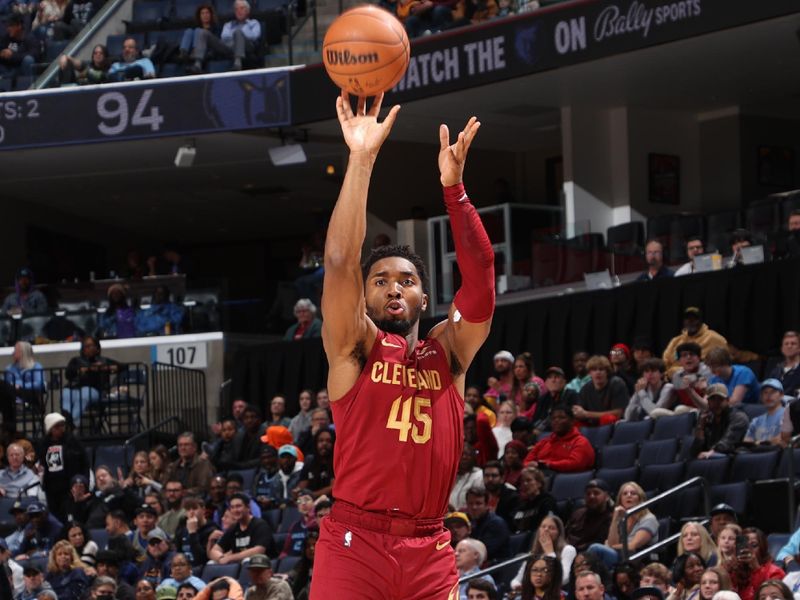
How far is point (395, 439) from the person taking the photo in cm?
571

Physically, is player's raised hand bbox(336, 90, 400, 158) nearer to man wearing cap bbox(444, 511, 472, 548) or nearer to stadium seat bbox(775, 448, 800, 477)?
man wearing cap bbox(444, 511, 472, 548)

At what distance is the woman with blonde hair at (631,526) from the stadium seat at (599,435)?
191 cm

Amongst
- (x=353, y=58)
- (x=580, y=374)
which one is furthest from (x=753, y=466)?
(x=353, y=58)

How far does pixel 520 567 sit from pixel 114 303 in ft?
38.1

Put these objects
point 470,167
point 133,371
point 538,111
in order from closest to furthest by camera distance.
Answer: point 133,371
point 538,111
point 470,167

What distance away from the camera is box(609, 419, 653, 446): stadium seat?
45.4 feet

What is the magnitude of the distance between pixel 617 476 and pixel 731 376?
1.40m

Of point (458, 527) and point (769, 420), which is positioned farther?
point (769, 420)

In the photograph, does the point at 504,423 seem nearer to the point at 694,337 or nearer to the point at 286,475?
the point at 694,337

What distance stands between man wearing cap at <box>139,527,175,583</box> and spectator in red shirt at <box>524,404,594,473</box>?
3.15 m

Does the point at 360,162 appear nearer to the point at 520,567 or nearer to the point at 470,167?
Answer: the point at 520,567

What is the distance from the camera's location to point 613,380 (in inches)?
575

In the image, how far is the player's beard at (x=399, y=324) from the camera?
5840 mm

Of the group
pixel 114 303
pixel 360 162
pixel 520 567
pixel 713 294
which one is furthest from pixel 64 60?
pixel 360 162
